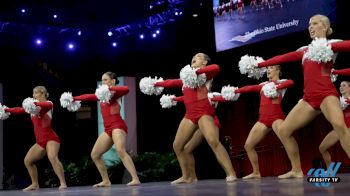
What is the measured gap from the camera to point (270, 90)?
Result: 23.9 feet

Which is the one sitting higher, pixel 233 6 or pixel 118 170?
pixel 233 6

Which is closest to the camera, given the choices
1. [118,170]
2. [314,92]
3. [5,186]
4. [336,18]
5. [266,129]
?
[314,92]

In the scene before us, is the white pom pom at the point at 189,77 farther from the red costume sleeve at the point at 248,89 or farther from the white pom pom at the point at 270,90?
the white pom pom at the point at 270,90

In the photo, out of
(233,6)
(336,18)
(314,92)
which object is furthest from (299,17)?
(314,92)

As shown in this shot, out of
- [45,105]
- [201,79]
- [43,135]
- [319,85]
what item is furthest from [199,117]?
[43,135]

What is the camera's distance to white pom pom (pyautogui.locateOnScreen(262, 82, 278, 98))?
7271 mm

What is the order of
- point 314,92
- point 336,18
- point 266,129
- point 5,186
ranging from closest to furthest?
point 314,92 < point 266,129 < point 336,18 < point 5,186

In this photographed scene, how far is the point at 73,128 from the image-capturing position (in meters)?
14.4

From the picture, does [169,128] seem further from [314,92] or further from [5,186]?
[314,92]

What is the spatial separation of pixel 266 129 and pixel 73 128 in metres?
7.87

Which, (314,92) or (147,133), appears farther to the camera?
(147,133)

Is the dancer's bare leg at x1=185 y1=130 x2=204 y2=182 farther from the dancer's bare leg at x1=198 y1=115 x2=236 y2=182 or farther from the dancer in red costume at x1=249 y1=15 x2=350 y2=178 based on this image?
the dancer in red costume at x1=249 y1=15 x2=350 y2=178

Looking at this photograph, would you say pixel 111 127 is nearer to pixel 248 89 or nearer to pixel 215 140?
pixel 215 140

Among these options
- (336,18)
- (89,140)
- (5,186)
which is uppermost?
(336,18)
